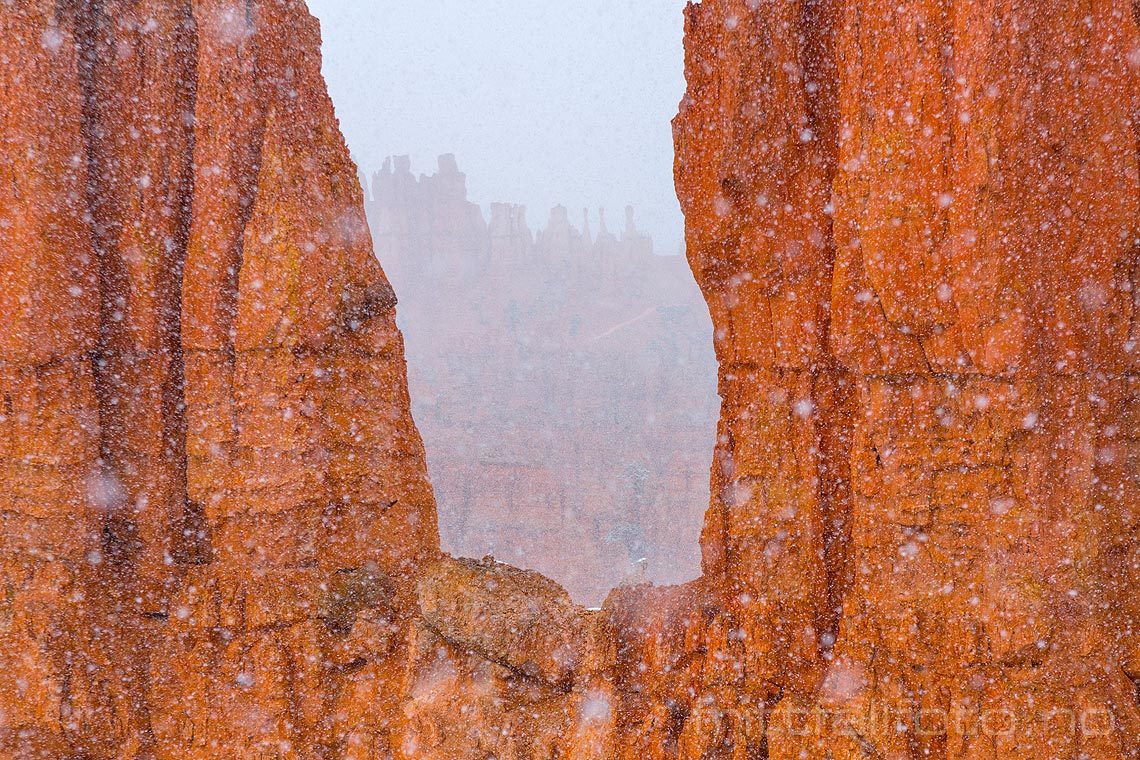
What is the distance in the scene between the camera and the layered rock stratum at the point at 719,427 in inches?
135

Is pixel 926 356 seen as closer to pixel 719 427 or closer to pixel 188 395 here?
pixel 719 427

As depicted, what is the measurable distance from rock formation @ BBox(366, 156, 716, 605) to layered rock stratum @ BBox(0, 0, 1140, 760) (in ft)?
47.4

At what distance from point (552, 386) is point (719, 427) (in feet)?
91.8

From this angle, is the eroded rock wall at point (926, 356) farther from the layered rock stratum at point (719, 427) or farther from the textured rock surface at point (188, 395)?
the textured rock surface at point (188, 395)

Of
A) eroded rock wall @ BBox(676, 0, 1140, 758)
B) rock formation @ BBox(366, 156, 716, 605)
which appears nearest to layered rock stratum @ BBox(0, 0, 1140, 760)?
eroded rock wall @ BBox(676, 0, 1140, 758)

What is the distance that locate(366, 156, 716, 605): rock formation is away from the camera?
2327 cm

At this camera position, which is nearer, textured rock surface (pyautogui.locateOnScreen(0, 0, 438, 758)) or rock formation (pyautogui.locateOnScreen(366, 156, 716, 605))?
textured rock surface (pyautogui.locateOnScreen(0, 0, 438, 758))

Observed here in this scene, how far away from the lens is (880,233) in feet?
11.6

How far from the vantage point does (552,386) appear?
32.3 metres

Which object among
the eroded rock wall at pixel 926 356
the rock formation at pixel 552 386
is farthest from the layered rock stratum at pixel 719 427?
the rock formation at pixel 552 386

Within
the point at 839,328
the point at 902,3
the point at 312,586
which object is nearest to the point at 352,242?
the point at 312,586

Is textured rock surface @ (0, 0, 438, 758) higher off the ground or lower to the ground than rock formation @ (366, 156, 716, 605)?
lower

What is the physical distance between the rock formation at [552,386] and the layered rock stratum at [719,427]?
14.4m

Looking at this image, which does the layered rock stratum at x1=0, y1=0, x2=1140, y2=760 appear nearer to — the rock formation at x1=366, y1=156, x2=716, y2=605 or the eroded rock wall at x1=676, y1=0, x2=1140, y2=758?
the eroded rock wall at x1=676, y1=0, x2=1140, y2=758
